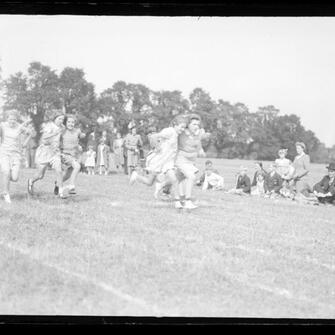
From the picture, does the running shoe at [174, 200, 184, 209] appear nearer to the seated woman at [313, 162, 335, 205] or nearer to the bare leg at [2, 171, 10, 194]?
the seated woman at [313, 162, 335, 205]

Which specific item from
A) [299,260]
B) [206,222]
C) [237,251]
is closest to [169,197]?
[206,222]

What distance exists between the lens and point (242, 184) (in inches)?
216

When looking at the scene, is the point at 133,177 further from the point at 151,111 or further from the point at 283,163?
the point at 283,163

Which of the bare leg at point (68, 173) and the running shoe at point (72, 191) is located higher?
the bare leg at point (68, 173)

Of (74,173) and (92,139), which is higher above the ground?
(92,139)

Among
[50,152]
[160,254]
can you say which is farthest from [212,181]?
[50,152]

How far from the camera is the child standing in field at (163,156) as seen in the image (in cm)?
540

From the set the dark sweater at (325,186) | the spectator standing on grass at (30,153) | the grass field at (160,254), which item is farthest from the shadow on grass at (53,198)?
the dark sweater at (325,186)

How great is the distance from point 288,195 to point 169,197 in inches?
40.1

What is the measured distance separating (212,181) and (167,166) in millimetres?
403

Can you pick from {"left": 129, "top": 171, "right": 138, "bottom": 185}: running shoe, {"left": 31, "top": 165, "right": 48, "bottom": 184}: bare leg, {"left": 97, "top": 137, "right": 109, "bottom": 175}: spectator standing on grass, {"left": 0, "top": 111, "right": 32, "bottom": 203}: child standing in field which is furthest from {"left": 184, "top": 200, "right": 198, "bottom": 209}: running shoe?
{"left": 0, "top": 111, "right": 32, "bottom": 203}: child standing in field

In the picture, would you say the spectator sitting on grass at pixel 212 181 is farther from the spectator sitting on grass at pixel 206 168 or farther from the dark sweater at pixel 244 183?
the dark sweater at pixel 244 183

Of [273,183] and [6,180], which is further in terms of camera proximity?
[273,183]

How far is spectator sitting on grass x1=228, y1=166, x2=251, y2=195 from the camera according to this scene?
545 cm
